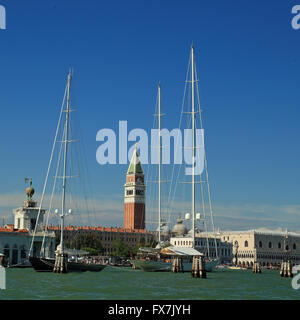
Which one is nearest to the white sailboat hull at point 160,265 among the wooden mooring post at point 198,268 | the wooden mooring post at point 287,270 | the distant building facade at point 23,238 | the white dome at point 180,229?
the wooden mooring post at point 287,270

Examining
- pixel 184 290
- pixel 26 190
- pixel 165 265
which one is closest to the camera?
pixel 184 290

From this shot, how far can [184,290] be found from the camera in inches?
1932

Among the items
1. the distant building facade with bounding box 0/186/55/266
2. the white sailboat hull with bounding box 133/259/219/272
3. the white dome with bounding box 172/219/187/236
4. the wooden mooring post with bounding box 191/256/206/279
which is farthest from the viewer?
the white dome with bounding box 172/219/187/236

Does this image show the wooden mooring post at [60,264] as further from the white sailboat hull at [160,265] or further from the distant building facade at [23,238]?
the distant building facade at [23,238]

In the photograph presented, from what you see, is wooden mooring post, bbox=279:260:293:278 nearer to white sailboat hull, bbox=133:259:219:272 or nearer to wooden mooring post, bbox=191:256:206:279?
white sailboat hull, bbox=133:259:219:272

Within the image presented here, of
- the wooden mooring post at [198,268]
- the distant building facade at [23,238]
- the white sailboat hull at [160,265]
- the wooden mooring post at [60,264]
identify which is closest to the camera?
the wooden mooring post at [198,268]

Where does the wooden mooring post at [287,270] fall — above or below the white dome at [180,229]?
below

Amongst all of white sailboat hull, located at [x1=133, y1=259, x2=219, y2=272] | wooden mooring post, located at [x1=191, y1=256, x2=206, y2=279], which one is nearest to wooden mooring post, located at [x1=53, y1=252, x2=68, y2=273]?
wooden mooring post, located at [x1=191, y1=256, x2=206, y2=279]

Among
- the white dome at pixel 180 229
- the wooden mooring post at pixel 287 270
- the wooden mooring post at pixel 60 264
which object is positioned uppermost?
the white dome at pixel 180 229
